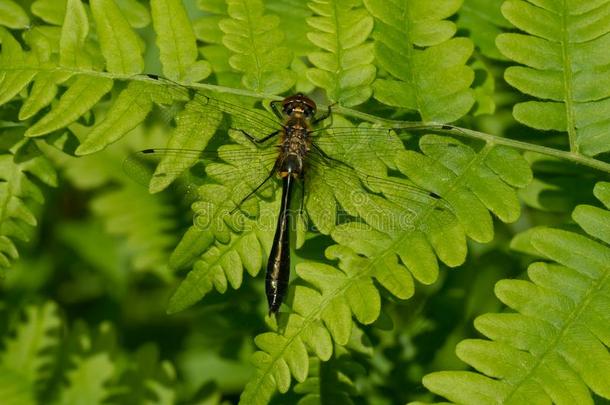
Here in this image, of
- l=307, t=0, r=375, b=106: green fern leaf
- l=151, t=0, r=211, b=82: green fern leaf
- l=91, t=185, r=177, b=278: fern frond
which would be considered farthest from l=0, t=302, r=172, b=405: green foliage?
l=307, t=0, r=375, b=106: green fern leaf

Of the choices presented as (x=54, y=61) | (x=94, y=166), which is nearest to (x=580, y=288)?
(x=54, y=61)

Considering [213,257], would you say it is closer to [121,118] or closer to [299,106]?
[121,118]

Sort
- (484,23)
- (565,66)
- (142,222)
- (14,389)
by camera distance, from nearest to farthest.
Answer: (565,66) < (484,23) < (14,389) < (142,222)

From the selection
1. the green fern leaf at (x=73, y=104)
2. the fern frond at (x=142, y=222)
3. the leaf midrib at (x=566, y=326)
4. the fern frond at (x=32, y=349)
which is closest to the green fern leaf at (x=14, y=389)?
the fern frond at (x=32, y=349)

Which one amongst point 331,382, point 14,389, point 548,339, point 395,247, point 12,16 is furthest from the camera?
point 14,389

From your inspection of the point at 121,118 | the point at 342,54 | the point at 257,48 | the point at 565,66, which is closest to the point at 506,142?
the point at 565,66

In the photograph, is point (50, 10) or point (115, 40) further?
point (50, 10)

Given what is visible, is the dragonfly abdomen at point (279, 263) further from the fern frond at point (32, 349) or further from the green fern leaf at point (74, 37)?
the fern frond at point (32, 349)
